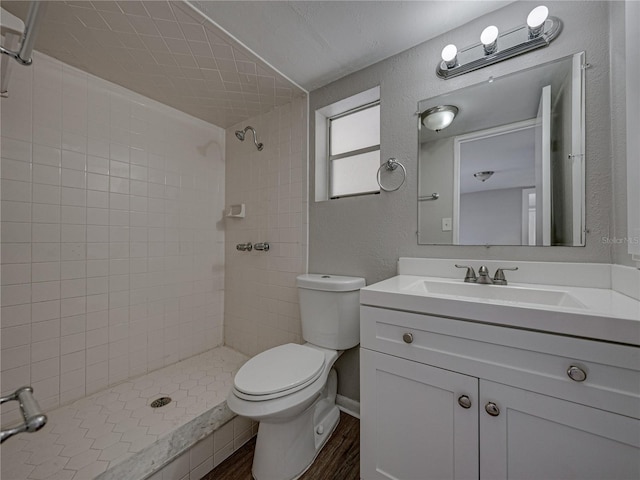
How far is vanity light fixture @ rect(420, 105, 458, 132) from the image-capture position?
4.23ft

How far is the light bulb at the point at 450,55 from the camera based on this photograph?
1208mm

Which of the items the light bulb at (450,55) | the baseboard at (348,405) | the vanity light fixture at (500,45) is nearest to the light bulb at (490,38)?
the vanity light fixture at (500,45)

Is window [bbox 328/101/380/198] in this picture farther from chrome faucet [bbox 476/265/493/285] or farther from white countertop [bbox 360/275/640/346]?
white countertop [bbox 360/275/640/346]

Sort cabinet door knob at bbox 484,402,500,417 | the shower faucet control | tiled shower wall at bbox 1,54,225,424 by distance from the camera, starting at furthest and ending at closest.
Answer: the shower faucet control, tiled shower wall at bbox 1,54,225,424, cabinet door knob at bbox 484,402,500,417

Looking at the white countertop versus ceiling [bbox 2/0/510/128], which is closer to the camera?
the white countertop

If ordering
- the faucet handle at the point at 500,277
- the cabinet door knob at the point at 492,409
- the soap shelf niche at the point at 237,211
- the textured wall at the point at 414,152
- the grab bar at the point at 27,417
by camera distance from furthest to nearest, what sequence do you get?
the soap shelf niche at the point at 237,211 < the faucet handle at the point at 500,277 < the textured wall at the point at 414,152 < the cabinet door knob at the point at 492,409 < the grab bar at the point at 27,417

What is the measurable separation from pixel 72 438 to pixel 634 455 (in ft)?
6.82

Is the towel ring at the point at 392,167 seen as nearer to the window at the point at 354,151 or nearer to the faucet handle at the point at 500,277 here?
the window at the point at 354,151

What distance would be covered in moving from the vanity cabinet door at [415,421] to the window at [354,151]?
104 centimetres

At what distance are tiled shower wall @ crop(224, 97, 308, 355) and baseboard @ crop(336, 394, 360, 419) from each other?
0.44 metres

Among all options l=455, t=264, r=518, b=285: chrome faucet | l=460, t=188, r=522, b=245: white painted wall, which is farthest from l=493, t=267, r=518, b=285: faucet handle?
l=460, t=188, r=522, b=245: white painted wall

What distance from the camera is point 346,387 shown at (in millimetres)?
1565

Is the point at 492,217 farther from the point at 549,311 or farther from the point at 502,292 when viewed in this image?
the point at 549,311

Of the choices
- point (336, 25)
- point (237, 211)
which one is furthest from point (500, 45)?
point (237, 211)
